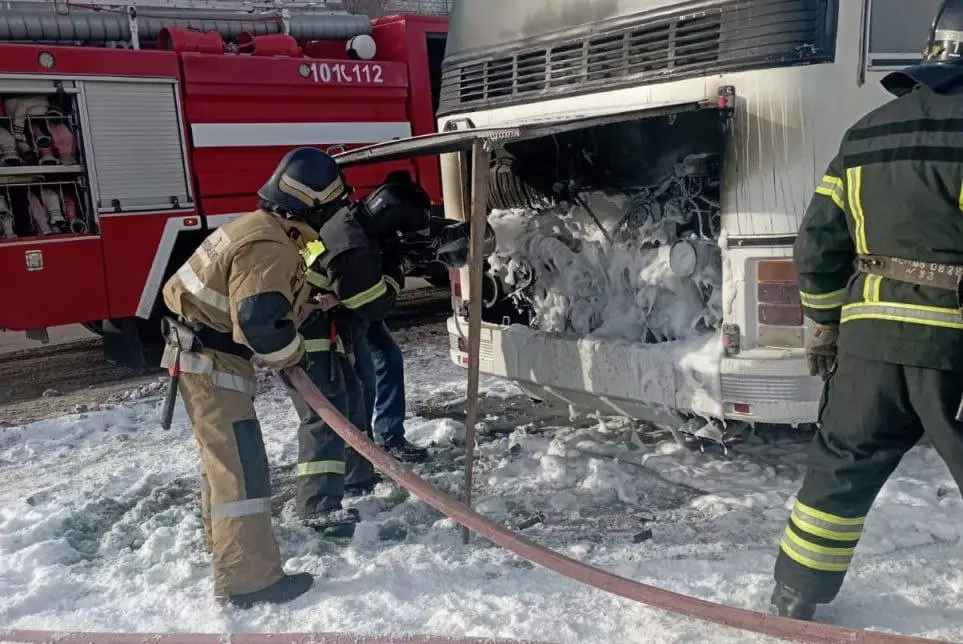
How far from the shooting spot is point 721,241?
358 centimetres

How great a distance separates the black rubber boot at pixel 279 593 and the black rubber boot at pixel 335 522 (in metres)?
0.44

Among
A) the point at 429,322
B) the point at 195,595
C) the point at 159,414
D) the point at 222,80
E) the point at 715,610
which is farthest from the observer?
the point at 429,322

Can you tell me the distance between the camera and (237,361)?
3334 millimetres

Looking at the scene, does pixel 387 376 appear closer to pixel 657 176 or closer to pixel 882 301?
pixel 657 176

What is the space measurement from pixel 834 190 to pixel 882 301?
1.26 feet

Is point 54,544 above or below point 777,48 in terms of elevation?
below

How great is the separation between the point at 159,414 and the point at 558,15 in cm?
372

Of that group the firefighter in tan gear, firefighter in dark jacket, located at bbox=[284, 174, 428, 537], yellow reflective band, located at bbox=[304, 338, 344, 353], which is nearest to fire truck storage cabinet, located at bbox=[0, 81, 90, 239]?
firefighter in dark jacket, located at bbox=[284, 174, 428, 537]

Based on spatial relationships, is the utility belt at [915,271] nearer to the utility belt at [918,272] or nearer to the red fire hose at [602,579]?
the utility belt at [918,272]

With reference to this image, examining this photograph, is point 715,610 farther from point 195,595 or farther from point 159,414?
point 159,414

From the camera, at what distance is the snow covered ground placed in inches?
118

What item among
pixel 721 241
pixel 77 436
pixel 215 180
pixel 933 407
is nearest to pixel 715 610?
pixel 933 407

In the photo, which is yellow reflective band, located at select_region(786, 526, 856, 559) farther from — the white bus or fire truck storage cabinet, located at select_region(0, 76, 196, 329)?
fire truck storage cabinet, located at select_region(0, 76, 196, 329)

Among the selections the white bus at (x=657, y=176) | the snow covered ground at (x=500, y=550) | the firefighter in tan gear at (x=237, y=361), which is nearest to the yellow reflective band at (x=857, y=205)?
the white bus at (x=657, y=176)
